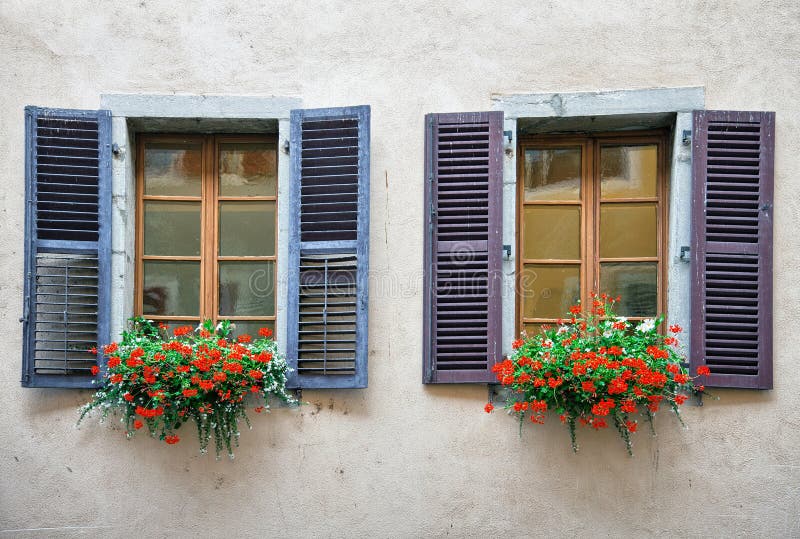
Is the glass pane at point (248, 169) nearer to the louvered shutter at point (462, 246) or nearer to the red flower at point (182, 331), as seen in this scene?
the red flower at point (182, 331)

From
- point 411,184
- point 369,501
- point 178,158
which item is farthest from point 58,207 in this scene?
point 369,501

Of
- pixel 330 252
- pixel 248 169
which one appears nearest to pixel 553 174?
pixel 330 252

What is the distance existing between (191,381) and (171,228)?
108cm

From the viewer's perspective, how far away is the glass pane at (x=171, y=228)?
175 inches

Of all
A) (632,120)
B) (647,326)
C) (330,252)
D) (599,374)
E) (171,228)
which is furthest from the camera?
(171,228)

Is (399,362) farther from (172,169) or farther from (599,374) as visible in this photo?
(172,169)

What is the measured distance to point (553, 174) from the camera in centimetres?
442

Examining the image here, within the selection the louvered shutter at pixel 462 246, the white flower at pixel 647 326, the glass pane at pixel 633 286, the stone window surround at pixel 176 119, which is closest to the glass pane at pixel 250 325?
the stone window surround at pixel 176 119

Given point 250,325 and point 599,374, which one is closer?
point 599,374

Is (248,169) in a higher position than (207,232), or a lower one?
higher

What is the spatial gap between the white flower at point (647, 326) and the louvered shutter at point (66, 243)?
2.91 m

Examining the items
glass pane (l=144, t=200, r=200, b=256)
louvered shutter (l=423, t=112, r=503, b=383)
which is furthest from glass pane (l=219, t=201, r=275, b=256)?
louvered shutter (l=423, t=112, r=503, b=383)

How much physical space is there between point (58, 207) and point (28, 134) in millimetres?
436

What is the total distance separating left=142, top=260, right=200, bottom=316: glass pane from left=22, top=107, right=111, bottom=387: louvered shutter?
30 cm
